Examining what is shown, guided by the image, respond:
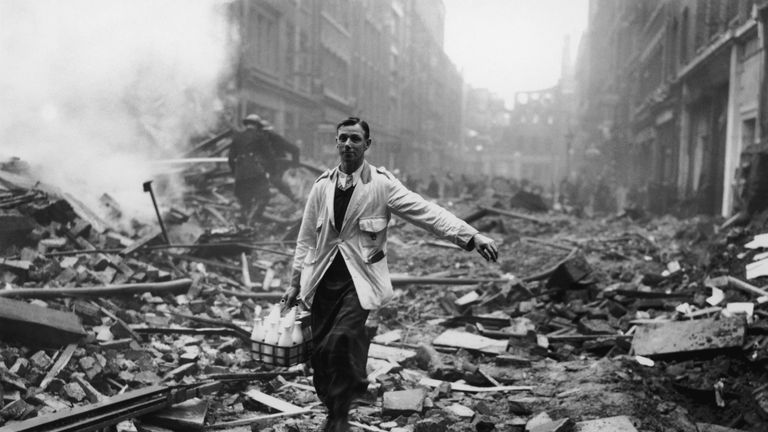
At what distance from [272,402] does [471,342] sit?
2.58 m

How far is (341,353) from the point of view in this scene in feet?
12.1

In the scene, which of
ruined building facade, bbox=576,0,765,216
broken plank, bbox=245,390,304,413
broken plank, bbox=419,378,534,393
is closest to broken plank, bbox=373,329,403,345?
broken plank, bbox=419,378,534,393

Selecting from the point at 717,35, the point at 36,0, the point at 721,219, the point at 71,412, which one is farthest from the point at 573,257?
the point at 717,35

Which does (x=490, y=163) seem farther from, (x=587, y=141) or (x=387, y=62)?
(x=387, y=62)

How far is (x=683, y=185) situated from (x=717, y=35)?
562 cm

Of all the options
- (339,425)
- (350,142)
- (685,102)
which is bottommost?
(339,425)

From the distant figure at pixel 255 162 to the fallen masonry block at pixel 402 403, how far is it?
794 centimetres

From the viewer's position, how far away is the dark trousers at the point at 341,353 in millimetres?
3678

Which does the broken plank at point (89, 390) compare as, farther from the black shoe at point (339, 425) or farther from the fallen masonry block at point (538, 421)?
the fallen masonry block at point (538, 421)

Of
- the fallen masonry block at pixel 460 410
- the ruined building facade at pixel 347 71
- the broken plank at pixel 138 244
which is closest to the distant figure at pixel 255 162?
the broken plank at pixel 138 244

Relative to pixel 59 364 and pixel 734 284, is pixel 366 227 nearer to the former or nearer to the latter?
pixel 59 364

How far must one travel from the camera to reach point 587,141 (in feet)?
164

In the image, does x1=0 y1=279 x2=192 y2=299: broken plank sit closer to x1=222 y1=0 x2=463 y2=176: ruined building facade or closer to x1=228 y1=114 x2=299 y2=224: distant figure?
x1=228 y1=114 x2=299 y2=224: distant figure

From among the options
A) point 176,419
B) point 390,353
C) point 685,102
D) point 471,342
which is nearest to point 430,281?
point 471,342
